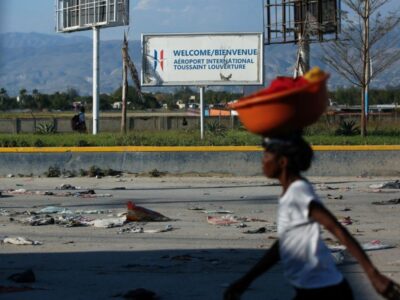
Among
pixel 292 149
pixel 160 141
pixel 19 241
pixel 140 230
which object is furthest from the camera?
pixel 160 141

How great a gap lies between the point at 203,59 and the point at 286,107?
2739 cm

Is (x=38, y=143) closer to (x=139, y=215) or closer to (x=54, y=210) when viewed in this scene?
(x=54, y=210)

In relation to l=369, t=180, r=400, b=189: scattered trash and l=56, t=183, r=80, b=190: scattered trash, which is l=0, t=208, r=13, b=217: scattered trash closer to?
l=56, t=183, r=80, b=190: scattered trash

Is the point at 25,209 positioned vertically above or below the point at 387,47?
below

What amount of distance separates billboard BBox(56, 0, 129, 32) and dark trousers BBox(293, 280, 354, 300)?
3283cm

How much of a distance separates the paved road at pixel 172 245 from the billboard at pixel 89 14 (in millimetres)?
18485

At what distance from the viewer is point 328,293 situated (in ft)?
16.5

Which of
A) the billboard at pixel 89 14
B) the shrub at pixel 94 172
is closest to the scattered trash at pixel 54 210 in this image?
the shrub at pixel 94 172

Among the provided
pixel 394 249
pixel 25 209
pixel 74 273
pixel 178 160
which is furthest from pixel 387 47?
pixel 74 273

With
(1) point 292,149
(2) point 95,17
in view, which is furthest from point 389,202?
(2) point 95,17

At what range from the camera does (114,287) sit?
9.12 metres

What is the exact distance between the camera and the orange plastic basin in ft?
16.2

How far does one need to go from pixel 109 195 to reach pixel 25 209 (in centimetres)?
263

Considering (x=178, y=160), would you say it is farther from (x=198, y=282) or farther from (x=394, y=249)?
(x=198, y=282)
